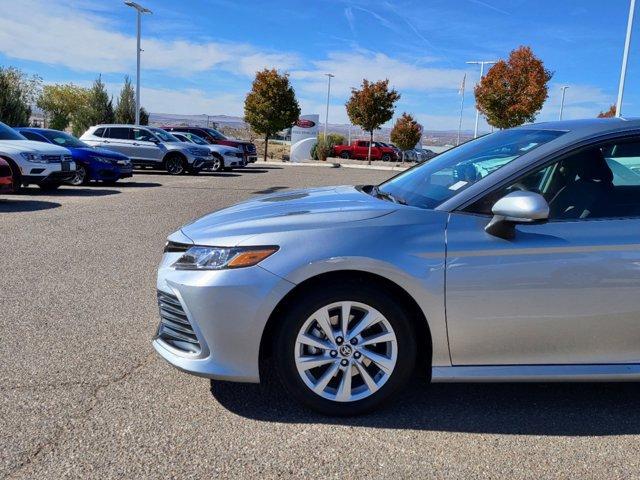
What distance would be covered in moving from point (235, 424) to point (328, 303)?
81 cm

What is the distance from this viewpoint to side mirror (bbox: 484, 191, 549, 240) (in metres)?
2.83

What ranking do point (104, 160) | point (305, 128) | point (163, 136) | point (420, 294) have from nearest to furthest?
point (420, 294) → point (104, 160) → point (163, 136) → point (305, 128)

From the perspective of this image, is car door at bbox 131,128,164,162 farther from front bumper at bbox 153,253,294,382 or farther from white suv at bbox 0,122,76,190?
front bumper at bbox 153,253,294,382

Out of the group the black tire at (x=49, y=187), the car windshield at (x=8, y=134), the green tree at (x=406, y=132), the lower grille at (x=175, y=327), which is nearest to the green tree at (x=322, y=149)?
the green tree at (x=406, y=132)

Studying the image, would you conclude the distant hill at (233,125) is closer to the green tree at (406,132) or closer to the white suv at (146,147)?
the green tree at (406,132)

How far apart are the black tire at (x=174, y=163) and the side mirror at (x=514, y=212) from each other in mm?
17772

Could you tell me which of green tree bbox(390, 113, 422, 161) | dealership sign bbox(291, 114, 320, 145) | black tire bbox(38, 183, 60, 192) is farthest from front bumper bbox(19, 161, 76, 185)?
green tree bbox(390, 113, 422, 161)

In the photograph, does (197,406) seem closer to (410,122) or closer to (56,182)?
(56,182)

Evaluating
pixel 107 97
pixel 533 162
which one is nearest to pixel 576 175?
pixel 533 162

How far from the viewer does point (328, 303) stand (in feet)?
9.79

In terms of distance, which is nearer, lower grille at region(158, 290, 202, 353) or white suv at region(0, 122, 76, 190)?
lower grille at region(158, 290, 202, 353)

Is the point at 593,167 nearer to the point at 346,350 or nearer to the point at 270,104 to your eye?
the point at 346,350

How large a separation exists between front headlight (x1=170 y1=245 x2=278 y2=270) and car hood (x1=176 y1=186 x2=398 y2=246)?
43 mm

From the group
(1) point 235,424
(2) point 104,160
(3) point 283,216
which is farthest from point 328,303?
(2) point 104,160
